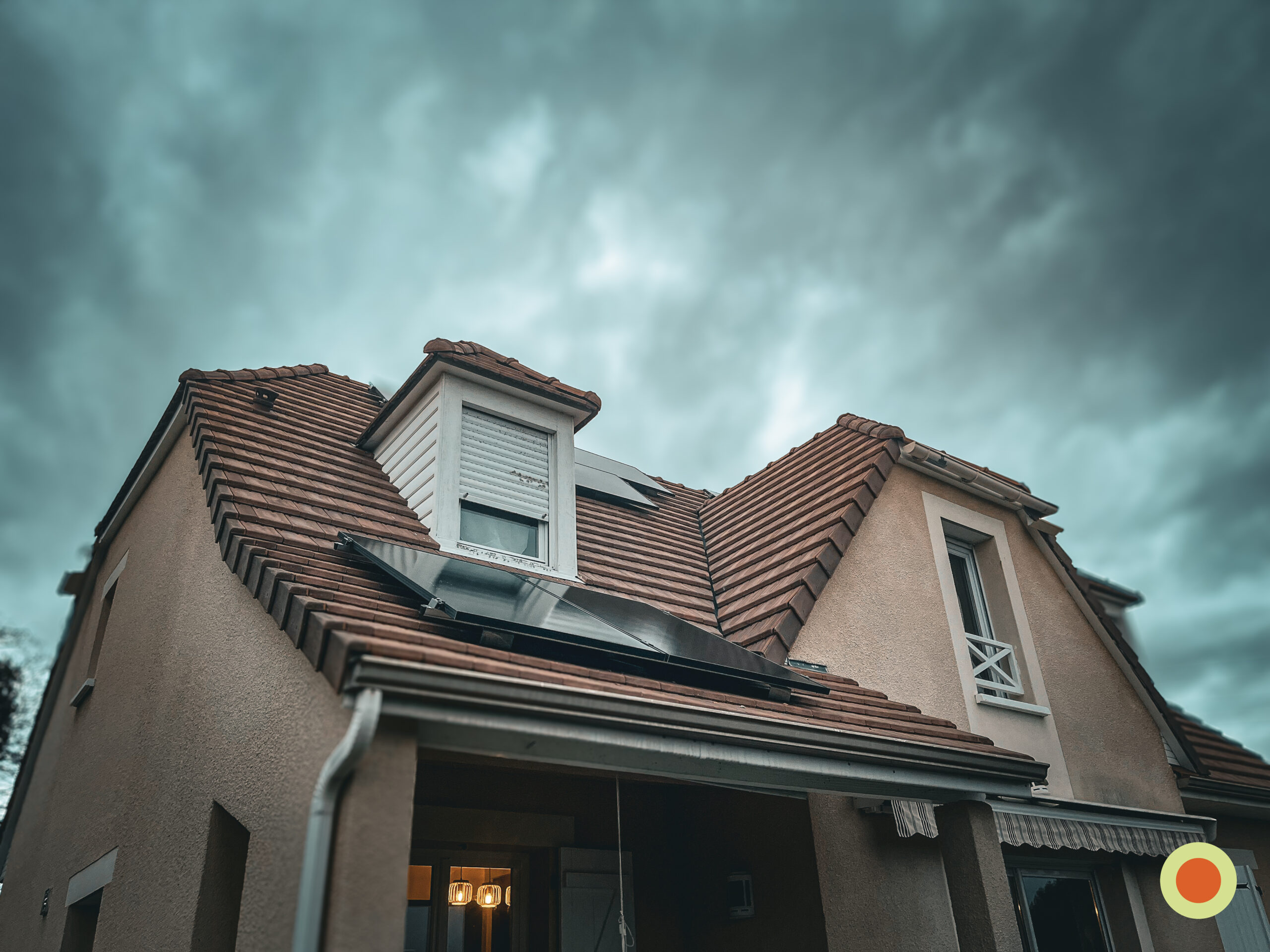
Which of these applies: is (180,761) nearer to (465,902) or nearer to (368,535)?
(368,535)

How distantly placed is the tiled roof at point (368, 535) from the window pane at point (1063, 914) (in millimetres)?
2663

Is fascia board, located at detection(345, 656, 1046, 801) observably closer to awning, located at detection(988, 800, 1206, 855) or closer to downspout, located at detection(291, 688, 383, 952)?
downspout, located at detection(291, 688, 383, 952)

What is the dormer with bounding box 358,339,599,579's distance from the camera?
25.2 ft

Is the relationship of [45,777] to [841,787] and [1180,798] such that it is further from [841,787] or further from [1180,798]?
[1180,798]

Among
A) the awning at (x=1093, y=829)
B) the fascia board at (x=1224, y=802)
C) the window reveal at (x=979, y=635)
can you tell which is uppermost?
the window reveal at (x=979, y=635)

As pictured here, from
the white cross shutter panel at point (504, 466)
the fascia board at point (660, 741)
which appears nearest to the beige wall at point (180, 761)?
the fascia board at point (660, 741)

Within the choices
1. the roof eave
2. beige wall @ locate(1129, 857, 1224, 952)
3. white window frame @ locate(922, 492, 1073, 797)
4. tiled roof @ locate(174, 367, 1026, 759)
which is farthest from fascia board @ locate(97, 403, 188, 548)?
beige wall @ locate(1129, 857, 1224, 952)

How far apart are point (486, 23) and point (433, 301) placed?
8039 cm

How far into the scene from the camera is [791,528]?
9328 millimetres

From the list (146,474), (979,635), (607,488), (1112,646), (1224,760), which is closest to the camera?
(146,474)

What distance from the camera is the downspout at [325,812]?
3.33 metres

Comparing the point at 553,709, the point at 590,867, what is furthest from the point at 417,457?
the point at 553,709

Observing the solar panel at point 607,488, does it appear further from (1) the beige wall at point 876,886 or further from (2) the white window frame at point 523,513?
(1) the beige wall at point 876,886

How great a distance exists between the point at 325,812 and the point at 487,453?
4.94m
